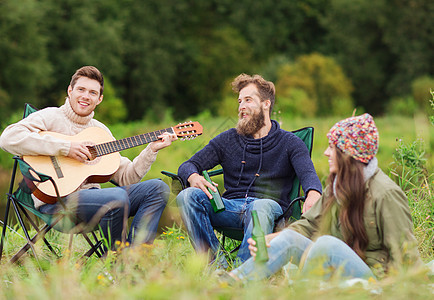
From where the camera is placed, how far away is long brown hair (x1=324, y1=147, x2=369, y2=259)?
8.76 feet

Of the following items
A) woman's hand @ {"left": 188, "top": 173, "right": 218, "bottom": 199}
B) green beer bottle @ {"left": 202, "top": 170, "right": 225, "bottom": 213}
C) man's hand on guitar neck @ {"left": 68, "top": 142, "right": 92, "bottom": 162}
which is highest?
man's hand on guitar neck @ {"left": 68, "top": 142, "right": 92, "bottom": 162}

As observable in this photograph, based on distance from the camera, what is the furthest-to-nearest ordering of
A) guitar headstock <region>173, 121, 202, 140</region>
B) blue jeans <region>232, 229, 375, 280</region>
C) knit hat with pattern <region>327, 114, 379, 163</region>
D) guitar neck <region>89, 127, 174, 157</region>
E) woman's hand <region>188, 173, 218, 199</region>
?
guitar headstock <region>173, 121, 202, 140</region> < guitar neck <region>89, 127, 174, 157</region> < woman's hand <region>188, 173, 218, 199</region> < knit hat with pattern <region>327, 114, 379, 163</region> < blue jeans <region>232, 229, 375, 280</region>

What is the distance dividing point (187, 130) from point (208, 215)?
54 cm

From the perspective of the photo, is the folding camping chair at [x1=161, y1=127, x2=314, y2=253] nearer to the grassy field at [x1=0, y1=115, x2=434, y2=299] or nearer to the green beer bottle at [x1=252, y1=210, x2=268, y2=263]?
the grassy field at [x1=0, y1=115, x2=434, y2=299]

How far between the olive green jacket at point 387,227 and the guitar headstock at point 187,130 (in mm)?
1196

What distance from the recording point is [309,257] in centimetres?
260

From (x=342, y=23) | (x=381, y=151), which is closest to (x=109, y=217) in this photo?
(x=381, y=151)

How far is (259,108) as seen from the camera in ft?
12.1

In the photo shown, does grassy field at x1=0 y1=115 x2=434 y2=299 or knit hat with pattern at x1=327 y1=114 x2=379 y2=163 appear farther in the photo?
knit hat with pattern at x1=327 y1=114 x2=379 y2=163

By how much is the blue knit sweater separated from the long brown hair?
772 millimetres

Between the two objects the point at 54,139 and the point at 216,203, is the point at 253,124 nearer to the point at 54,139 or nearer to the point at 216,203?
the point at 216,203

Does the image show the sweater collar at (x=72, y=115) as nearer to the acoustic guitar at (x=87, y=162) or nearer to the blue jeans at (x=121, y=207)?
the acoustic guitar at (x=87, y=162)

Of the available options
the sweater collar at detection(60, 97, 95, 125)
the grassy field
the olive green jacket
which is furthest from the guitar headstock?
the olive green jacket

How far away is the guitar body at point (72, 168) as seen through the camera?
3.30 metres
